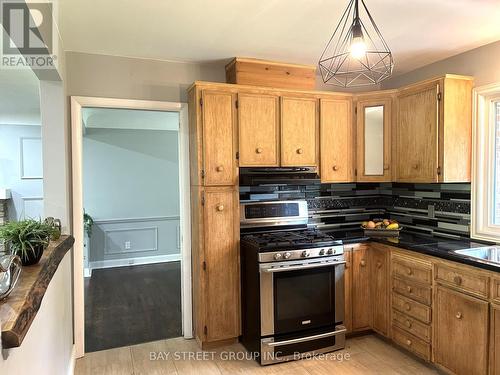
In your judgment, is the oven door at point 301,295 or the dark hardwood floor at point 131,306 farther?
the dark hardwood floor at point 131,306

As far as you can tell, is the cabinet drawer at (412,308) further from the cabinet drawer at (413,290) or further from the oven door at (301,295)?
the oven door at (301,295)

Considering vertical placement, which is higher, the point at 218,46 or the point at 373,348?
the point at 218,46

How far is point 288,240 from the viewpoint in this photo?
293 centimetres

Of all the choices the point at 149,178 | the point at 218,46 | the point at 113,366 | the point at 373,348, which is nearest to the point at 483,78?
the point at 218,46

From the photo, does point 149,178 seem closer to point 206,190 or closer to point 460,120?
point 206,190

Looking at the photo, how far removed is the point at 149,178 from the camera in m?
6.34

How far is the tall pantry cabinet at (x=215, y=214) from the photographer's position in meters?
2.95

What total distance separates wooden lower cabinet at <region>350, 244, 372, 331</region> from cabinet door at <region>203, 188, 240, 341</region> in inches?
39.9

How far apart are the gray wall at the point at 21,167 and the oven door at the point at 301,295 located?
535 cm

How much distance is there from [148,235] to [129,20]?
4.50 meters

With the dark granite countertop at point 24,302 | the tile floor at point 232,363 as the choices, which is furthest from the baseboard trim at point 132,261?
the dark granite countertop at point 24,302

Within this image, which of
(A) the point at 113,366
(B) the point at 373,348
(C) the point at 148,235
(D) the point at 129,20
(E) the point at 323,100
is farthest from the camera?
(C) the point at 148,235

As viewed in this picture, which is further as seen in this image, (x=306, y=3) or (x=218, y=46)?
(x=218, y=46)

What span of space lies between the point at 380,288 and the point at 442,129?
140cm
